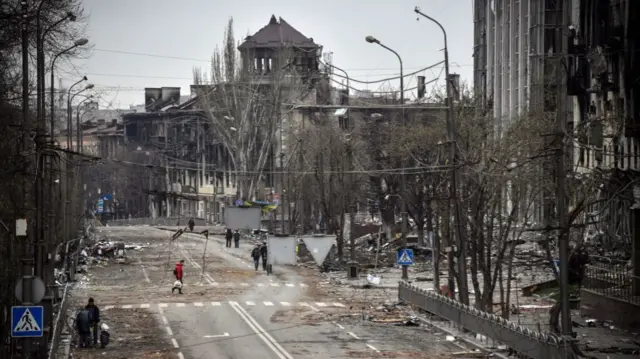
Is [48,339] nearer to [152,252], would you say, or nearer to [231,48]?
[152,252]

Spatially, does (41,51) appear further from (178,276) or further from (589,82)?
(589,82)

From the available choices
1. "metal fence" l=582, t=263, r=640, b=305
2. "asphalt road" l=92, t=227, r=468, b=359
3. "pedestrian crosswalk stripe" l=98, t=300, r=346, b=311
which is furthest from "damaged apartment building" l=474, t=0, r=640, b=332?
"pedestrian crosswalk stripe" l=98, t=300, r=346, b=311

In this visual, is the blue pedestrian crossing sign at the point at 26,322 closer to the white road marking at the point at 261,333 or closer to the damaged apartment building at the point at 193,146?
the white road marking at the point at 261,333

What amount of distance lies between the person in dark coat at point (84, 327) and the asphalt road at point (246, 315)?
2221 mm

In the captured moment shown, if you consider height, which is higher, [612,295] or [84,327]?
[612,295]

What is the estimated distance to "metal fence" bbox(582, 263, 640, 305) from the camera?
3978 centimetres

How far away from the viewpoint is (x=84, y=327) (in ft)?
120

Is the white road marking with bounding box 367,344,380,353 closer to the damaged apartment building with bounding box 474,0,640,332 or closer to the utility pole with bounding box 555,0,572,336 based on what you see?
the damaged apartment building with bounding box 474,0,640,332

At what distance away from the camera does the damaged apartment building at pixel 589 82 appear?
41812 millimetres

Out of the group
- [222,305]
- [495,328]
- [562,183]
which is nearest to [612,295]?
[495,328]

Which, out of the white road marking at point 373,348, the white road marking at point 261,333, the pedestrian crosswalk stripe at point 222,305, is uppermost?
the white road marking at point 373,348

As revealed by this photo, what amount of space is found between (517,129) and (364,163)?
4689 cm

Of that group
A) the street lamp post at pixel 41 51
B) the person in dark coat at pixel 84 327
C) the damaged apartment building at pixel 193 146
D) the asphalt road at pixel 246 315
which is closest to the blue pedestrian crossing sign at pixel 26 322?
the street lamp post at pixel 41 51

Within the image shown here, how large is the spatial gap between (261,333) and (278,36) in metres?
102
